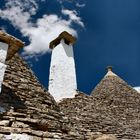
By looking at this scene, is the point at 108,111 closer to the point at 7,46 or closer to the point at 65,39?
the point at 65,39

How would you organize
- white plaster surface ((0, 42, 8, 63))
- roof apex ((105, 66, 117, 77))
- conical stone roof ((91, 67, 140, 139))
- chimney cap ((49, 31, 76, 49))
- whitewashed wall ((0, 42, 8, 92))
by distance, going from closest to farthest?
whitewashed wall ((0, 42, 8, 92)), white plaster surface ((0, 42, 8, 63)), conical stone roof ((91, 67, 140, 139)), chimney cap ((49, 31, 76, 49)), roof apex ((105, 66, 117, 77))

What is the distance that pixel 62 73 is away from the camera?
35.8 ft

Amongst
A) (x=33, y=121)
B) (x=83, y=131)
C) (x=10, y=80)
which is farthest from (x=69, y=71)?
(x=33, y=121)

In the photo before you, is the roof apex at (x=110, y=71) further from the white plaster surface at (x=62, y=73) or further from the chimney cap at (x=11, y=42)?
the chimney cap at (x=11, y=42)

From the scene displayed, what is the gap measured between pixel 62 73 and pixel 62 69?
180 mm

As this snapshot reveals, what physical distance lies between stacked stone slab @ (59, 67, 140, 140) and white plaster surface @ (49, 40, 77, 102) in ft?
1.53

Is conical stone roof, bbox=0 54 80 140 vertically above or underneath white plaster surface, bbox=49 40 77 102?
underneath

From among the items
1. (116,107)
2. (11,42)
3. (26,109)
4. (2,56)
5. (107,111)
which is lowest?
(26,109)

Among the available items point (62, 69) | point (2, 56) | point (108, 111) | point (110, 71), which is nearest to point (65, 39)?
point (62, 69)

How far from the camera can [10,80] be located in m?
6.66

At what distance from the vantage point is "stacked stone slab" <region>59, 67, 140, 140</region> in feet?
28.9

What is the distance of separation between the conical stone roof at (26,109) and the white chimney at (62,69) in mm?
2962

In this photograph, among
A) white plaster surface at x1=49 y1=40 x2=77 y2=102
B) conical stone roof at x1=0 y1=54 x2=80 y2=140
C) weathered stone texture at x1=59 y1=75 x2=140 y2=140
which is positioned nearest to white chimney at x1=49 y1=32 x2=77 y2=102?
white plaster surface at x1=49 y1=40 x2=77 y2=102

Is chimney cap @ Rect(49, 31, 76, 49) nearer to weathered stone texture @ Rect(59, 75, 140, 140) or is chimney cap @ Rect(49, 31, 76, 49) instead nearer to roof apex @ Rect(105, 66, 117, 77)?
weathered stone texture @ Rect(59, 75, 140, 140)
